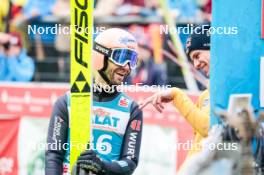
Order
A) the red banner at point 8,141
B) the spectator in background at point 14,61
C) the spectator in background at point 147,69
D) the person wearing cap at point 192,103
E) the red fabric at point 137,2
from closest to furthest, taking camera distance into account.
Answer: the person wearing cap at point 192,103, the red banner at point 8,141, the spectator in background at point 147,69, the spectator in background at point 14,61, the red fabric at point 137,2

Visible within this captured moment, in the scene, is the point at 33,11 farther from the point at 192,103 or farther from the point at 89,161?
the point at 89,161

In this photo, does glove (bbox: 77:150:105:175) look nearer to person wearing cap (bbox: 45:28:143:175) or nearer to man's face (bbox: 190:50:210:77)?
person wearing cap (bbox: 45:28:143:175)

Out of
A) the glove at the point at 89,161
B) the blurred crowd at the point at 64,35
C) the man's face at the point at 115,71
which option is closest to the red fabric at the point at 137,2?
the blurred crowd at the point at 64,35

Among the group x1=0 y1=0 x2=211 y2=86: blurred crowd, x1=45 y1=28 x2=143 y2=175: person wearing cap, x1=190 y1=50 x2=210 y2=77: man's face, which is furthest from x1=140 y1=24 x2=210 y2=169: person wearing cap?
x1=0 y1=0 x2=211 y2=86: blurred crowd

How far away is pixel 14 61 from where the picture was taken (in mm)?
11898

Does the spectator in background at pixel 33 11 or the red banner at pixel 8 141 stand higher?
the spectator in background at pixel 33 11

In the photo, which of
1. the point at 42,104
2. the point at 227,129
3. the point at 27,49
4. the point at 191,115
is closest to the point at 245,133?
the point at 227,129

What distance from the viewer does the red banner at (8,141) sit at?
10.1m

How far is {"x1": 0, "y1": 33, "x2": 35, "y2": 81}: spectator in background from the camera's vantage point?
1150 cm

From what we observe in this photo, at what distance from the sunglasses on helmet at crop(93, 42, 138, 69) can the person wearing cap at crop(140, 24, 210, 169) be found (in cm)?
30

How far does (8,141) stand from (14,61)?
6.58ft

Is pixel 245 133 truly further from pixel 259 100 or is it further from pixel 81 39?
→ pixel 81 39

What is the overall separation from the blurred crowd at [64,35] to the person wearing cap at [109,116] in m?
4.93

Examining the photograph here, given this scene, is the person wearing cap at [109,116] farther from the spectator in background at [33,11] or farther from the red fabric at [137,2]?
the spectator in background at [33,11]
